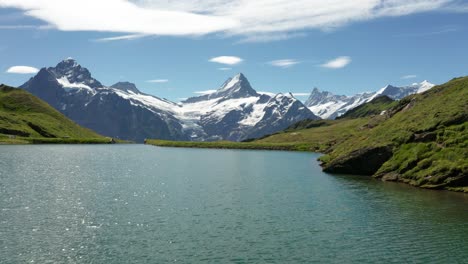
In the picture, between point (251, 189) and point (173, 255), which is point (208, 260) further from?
point (251, 189)

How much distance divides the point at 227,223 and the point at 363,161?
72.2 metres

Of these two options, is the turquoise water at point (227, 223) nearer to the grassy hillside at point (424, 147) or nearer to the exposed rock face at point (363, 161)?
the grassy hillside at point (424, 147)

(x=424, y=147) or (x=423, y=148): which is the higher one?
(x=424, y=147)

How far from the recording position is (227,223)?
60.5 meters

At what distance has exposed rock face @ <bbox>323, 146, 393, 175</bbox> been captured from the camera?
11800 cm

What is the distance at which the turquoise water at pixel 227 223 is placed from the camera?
45897 mm

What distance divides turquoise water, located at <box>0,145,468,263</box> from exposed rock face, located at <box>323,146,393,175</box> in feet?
59.9

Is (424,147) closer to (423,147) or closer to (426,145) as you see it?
(423,147)

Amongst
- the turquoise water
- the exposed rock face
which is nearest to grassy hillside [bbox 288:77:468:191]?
the exposed rock face

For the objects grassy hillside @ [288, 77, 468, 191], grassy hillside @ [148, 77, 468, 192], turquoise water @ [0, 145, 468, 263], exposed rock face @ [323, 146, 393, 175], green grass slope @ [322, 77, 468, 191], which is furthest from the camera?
exposed rock face @ [323, 146, 393, 175]

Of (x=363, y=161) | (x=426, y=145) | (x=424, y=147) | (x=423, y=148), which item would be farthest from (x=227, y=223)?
(x=363, y=161)

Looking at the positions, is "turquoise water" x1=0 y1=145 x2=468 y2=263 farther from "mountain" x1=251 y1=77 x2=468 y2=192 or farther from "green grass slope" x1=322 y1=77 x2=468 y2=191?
"mountain" x1=251 y1=77 x2=468 y2=192

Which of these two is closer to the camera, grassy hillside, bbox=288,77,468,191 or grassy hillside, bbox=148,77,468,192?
grassy hillside, bbox=148,77,468,192

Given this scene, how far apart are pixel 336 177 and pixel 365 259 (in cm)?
7535
